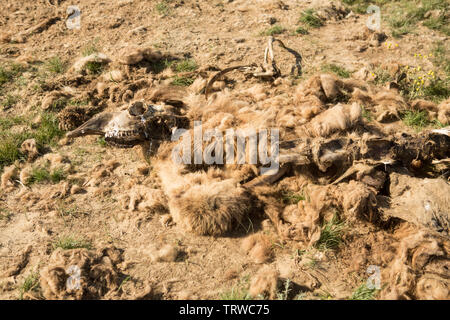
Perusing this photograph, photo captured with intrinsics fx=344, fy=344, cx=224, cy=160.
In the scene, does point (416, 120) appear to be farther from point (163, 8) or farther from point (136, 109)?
point (163, 8)

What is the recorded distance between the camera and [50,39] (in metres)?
5.04

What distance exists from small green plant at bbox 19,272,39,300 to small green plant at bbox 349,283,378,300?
2.17 meters

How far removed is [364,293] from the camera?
231 cm

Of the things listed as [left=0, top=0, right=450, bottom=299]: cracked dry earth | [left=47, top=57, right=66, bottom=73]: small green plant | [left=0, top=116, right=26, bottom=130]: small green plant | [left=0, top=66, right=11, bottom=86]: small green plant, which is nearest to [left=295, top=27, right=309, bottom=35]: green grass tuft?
[left=0, top=0, right=450, bottom=299]: cracked dry earth

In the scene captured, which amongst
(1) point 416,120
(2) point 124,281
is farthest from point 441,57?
(2) point 124,281

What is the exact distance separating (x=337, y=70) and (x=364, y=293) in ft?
9.54

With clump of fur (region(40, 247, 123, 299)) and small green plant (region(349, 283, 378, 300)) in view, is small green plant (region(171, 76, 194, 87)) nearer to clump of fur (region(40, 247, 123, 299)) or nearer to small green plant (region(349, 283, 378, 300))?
clump of fur (region(40, 247, 123, 299))

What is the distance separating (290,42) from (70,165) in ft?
10.9

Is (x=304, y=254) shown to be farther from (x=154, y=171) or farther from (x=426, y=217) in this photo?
(x=154, y=171)

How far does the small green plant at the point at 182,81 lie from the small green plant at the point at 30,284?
2.55 m

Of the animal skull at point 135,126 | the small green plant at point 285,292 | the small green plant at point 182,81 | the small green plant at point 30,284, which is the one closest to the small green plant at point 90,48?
the small green plant at point 182,81

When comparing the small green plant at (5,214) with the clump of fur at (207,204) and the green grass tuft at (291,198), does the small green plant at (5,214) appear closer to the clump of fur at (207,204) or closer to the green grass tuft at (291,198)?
the clump of fur at (207,204)

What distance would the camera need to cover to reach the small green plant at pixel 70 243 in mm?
2635
